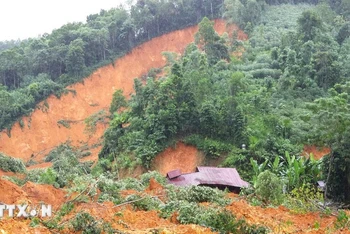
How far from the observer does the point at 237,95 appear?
29578 millimetres

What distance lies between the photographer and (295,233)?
12.0 m

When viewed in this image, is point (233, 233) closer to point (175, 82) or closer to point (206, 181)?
point (206, 181)

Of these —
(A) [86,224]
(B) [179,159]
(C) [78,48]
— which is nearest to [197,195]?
(A) [86,224]

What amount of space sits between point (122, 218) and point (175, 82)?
16.8 metres

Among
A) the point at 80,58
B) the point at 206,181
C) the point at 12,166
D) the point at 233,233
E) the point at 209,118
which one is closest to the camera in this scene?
the point at 233,233

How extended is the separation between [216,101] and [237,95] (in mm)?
1637

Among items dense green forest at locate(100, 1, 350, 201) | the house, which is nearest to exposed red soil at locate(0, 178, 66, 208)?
the house

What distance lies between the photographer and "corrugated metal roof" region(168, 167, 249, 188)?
21406 mm

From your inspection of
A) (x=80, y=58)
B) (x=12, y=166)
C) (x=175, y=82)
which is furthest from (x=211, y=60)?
(x=12, y=166)

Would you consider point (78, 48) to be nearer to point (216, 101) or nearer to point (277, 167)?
point (216, 101)

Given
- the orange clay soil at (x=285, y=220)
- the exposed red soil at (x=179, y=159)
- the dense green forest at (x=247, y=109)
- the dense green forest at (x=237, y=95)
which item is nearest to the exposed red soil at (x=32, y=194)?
the dense green forest at (x=237, y=95)

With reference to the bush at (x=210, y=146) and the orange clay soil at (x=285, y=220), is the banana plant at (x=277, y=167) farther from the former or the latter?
the orange clay soil at (x=285, y=220)

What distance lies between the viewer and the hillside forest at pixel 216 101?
57.1ft

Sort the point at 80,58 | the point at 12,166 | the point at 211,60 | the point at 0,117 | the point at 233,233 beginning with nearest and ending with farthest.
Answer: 1. the point at 233,233
2. the point at 12,166
3. the point at 211,60
4. the point at 0,117
5. the point at 80,58
